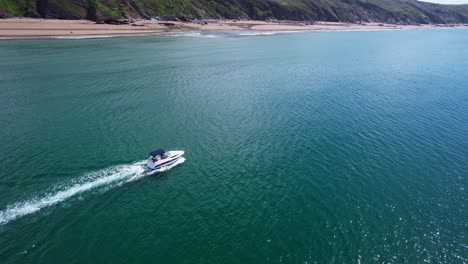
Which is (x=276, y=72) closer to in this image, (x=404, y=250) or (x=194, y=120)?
(x=194, y=120)

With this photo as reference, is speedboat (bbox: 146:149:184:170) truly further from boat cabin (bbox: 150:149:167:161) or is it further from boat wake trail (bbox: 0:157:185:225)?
boat wake trail (bbox: 0:157:185:225)

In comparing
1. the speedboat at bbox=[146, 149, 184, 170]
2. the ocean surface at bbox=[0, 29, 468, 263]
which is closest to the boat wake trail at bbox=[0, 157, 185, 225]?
the ocean surface at bbox=[0, 29, 468, 263]

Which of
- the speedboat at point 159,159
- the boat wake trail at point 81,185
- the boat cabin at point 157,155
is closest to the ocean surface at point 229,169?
the boat wake trail at point 81,185

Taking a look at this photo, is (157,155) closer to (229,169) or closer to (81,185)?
(81,185)

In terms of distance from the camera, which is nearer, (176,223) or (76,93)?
(176,223)

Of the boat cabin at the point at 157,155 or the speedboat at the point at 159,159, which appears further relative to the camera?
the boat cabin at the point at 157,155

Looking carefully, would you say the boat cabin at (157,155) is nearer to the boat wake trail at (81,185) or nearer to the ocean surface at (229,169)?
the boat wake trail at (81,185)

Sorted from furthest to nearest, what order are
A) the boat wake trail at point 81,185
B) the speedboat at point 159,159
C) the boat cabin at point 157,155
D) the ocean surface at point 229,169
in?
the boat cabin at point 157,155 → the speedboat at point 159,159 → the boat wake trail at point 81,185 → the ocean surface at point 229,169

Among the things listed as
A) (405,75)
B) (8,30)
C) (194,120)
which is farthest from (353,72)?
(8,30)
